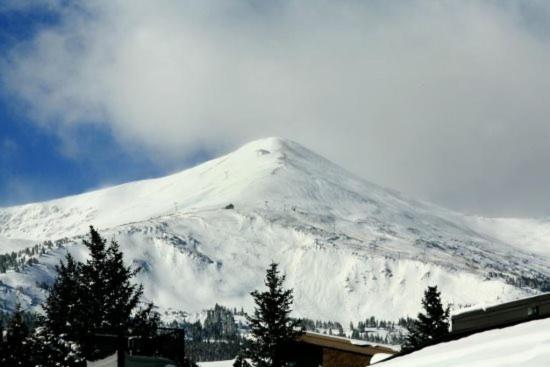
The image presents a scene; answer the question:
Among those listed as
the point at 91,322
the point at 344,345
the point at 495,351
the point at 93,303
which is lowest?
the point at 495,351

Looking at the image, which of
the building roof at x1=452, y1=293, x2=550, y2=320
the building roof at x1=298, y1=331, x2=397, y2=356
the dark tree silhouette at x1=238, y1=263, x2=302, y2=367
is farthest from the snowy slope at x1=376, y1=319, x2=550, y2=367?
the dark tree silhouette at x1=238, y1=263, x2=302, y2=367

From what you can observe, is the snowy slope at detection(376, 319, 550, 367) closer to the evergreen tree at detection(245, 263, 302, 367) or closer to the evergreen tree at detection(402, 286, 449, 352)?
the evergreen tree at detection(245, 263, 302, 367)

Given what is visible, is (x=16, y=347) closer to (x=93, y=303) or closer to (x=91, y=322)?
(x=93, y=303)

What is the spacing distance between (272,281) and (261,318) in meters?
3.05

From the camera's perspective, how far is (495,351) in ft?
31.0

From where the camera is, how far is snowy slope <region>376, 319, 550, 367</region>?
865cm

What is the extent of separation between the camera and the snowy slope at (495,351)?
8.65 metres

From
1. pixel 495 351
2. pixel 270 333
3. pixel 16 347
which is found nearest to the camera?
pixel 495 351

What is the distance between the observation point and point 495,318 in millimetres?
13711

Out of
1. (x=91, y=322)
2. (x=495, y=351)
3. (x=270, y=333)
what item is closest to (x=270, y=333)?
(x=270, y=333)

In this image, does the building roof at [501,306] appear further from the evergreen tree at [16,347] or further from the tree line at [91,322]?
the evergreen tree at [16,347]

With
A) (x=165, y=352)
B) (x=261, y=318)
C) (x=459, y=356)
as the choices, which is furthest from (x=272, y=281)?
(x=459, y=356)

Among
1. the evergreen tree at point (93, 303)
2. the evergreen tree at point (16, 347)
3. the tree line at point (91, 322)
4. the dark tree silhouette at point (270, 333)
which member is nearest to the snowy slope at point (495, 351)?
the tree line at point (91, 322)

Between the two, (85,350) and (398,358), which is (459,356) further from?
(85,350)
